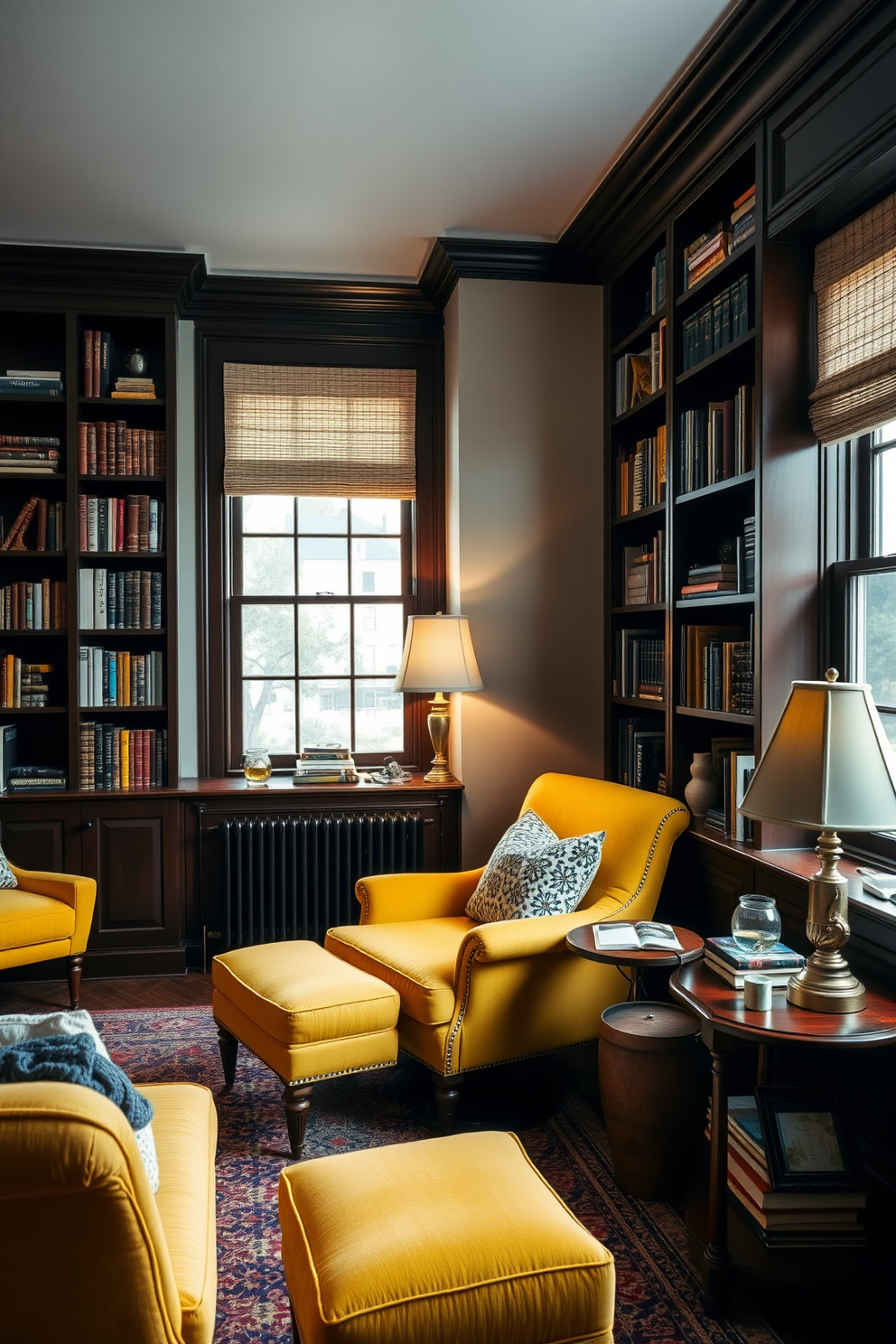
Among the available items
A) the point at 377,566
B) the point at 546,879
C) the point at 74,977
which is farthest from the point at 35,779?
the point at 546,879

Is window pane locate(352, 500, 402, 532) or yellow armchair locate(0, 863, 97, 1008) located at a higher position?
window pane locate(352, 500, 402, 532)

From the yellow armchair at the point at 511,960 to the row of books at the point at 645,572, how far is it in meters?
Answer: 0.84

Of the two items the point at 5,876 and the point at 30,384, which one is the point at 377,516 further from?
the point at 5,876

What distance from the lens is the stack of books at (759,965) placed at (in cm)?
231

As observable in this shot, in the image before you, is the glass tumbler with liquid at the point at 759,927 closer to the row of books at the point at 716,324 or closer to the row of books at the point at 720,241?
the row of books at the point at 716,324

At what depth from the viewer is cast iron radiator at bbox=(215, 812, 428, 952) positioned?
4.38 meters

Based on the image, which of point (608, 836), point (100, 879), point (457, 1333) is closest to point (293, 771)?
point (100, 879)

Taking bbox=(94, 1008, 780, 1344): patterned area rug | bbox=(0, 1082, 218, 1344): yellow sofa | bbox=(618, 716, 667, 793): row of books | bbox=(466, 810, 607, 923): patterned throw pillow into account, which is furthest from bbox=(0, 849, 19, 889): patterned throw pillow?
bbox=(0, 1082, 218, 1344): yellow sofa

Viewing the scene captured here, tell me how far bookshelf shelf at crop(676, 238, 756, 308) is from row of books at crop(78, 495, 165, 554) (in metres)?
2.38

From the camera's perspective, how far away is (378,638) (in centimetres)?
490

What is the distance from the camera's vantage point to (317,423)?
4.79m

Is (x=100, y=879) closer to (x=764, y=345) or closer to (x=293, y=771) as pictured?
(x=293, y=771)

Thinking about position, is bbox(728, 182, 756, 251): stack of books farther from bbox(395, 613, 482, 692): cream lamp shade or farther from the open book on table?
the open book on table

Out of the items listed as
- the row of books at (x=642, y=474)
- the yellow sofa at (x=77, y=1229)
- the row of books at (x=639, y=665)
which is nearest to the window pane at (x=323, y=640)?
the row of books at (x=639, y=665)
